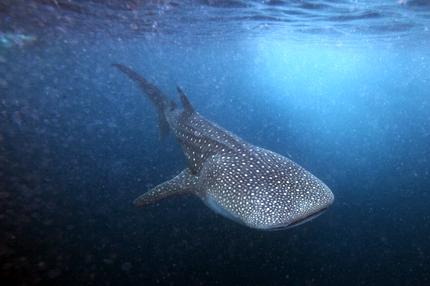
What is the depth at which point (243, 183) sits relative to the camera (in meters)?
5.25

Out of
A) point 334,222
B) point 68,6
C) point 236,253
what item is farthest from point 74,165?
point 334,222

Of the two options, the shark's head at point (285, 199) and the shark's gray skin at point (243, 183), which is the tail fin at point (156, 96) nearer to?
the shark's gray skin at point (243, 183)

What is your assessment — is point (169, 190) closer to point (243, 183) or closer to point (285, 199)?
point (243, 183)

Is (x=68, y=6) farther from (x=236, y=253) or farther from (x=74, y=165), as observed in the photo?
(x=236, y=253)

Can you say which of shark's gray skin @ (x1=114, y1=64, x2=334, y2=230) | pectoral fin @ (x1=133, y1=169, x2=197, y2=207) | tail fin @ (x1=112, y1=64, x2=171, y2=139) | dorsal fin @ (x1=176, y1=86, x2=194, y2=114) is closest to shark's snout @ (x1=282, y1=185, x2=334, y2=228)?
shark's gray skin @ (x1=114, y1=64, x2=334, y2=230)

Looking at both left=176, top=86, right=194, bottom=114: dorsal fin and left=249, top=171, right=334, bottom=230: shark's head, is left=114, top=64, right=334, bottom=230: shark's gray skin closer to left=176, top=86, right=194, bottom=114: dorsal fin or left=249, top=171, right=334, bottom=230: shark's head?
left=249, top=171, right=334, bottom=230: shark's head

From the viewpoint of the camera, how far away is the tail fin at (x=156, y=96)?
1068 cm

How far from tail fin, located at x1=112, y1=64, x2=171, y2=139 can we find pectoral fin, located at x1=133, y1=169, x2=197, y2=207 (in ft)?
13.5

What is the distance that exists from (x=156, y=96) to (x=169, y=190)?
504cm

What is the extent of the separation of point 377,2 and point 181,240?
12437 mm

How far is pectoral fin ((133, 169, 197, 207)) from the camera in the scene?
6582 mm

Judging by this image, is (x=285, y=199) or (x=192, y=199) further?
(x=192, y=199)

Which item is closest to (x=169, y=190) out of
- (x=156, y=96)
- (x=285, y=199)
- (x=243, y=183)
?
(x=243, y=183)

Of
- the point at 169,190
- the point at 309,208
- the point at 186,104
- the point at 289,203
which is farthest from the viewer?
the point at 186,104
